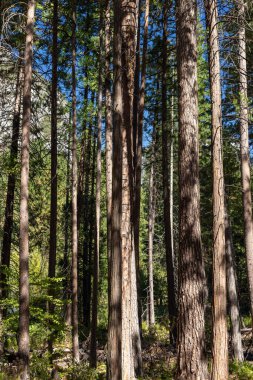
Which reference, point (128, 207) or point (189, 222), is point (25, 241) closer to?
point (128, 207)

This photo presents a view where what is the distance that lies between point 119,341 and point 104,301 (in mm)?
25175

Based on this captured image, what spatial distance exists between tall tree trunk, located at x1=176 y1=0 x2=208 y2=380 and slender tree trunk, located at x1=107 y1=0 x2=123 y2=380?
93 centimetres

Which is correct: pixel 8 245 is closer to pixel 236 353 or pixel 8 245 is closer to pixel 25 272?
pixel 25 272

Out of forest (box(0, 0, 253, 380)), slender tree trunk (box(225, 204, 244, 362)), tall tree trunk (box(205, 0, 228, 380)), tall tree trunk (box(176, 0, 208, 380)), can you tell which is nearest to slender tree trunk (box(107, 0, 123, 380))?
forest (box(0, 0, 253, 380))

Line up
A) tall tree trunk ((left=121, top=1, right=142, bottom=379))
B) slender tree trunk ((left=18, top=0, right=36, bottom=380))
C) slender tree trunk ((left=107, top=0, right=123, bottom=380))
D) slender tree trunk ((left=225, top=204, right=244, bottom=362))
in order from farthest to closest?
slender tree trunk ((left=225, top=204, right=244, bottom=362)), slender tree trunk ((left=18, top=0, right=36, bottom=380)), tall tree trunk ((left=121, top=1, right=142, bottom=379)), slender tree trunk ((left=107, top=0, right=123, bottom=380))

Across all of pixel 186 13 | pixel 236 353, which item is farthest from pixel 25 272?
pixel 236 353

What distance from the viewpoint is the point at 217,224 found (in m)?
8.78

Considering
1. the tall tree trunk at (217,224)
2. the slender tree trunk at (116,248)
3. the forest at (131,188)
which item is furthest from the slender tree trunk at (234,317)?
the slender tree trunk at (116,248)

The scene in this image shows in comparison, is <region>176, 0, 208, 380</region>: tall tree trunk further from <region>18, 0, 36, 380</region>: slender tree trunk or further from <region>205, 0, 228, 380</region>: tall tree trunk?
<region>18, 0, 36, 380</region>: slender tree trunk

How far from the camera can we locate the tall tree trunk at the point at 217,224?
8.16 meters

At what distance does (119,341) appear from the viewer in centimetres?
618

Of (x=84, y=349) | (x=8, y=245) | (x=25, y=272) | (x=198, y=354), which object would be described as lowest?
(x=84, y=349)

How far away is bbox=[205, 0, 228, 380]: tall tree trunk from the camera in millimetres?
8156

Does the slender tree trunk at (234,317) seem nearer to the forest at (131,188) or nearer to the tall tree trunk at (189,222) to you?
the forest at (131,188)
